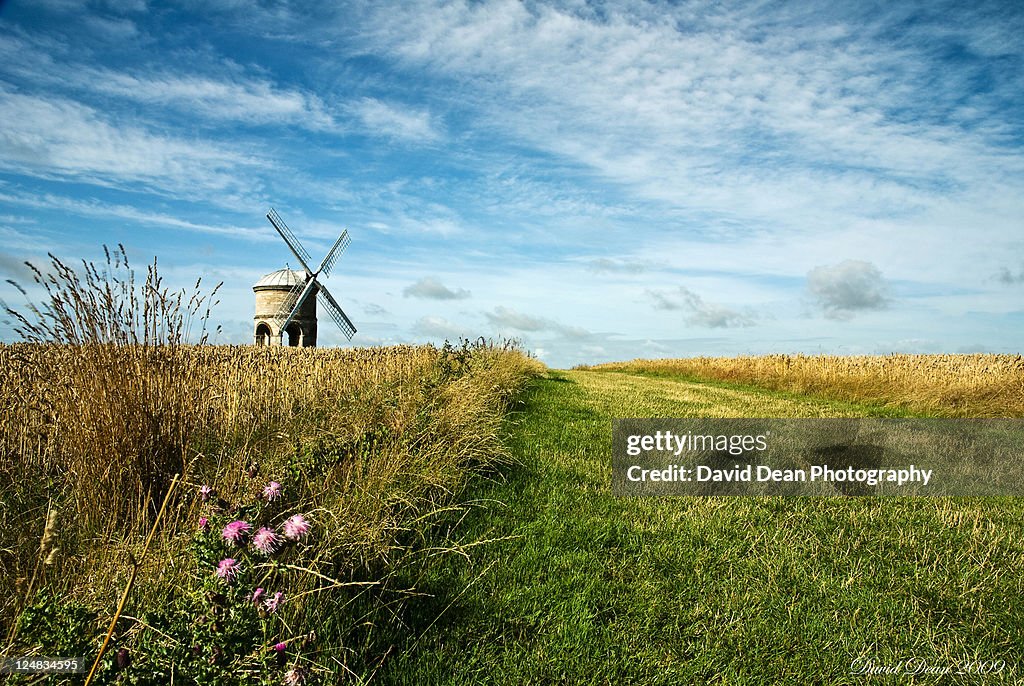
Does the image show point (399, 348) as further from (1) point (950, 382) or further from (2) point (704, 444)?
(1) point (950, 382)

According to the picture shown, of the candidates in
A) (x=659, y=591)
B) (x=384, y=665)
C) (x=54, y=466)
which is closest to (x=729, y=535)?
(x=659, y=591)

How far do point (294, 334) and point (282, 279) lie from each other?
2752mm

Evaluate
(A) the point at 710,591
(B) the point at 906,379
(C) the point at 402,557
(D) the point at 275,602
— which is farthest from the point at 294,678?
(B) the point at 906,379

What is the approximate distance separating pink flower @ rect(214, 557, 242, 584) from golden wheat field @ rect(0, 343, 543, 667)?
177mm

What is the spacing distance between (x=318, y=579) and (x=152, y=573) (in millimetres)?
661

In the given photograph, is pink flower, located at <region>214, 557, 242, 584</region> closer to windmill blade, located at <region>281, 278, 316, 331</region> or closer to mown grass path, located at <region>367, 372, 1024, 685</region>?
mown grass path, located at <region>367, 372, 1024, 685</region>

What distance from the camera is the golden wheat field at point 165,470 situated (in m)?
2.69

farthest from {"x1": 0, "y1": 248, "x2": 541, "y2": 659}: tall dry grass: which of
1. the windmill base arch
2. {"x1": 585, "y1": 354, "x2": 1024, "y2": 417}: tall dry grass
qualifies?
the windmill base arch

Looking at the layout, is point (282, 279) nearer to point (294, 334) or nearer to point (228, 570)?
point (294, 334)

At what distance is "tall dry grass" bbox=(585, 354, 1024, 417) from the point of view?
11875 mm

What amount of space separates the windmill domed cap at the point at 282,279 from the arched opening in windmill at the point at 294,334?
1.86 meters

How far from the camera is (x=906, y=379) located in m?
14.0

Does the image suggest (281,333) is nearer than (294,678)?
No

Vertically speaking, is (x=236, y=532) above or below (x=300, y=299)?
below
